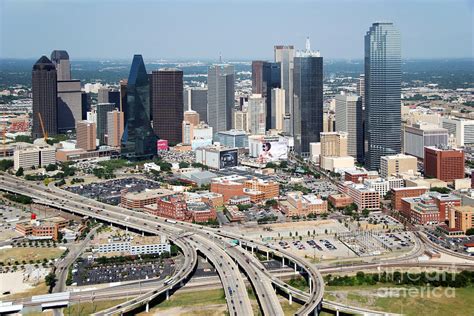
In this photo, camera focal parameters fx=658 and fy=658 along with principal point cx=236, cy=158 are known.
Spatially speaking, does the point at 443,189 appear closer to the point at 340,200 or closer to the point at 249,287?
the point at 340,200

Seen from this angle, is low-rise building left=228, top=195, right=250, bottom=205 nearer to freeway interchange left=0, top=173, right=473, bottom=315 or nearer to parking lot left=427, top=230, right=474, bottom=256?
freeway interchange left=0, top=173, right=473, bottom=315

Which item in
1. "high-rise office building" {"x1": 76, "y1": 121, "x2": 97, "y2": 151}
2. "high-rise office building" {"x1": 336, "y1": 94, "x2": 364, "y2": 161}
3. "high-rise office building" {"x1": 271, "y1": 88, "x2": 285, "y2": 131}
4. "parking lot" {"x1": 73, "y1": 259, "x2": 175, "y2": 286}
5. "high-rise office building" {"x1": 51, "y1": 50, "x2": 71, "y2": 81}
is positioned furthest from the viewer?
"high-rise office building" {"x1": 51, "y1": 50, "x2": 71, "y2": 81}

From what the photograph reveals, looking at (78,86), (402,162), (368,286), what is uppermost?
(78,86)

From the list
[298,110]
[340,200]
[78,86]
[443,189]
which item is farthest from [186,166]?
[78,86]

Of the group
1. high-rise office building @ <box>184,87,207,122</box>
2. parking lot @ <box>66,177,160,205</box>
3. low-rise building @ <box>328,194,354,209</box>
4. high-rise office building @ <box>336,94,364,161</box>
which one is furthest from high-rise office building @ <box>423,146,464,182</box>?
high-rise office building @ <box>184,87,207,122</box>

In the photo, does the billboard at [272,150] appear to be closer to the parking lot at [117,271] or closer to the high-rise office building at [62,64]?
the parking lot at [117,271]
